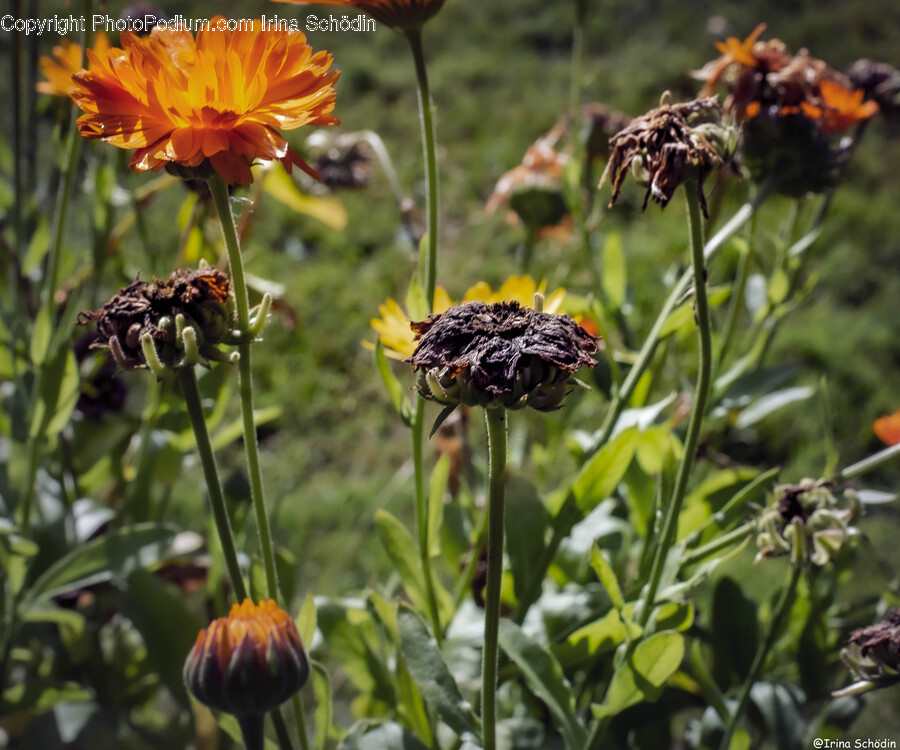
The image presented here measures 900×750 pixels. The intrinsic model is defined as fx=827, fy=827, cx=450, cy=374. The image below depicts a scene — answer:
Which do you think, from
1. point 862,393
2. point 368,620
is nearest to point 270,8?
point 862,393

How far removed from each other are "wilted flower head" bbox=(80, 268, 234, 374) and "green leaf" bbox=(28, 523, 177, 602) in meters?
0.33

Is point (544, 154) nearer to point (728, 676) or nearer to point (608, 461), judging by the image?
point (608, 461)

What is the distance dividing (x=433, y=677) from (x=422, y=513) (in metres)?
0.14

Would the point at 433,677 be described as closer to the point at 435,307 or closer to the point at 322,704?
the point at 322,704

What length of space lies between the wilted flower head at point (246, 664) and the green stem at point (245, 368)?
0.28 feet

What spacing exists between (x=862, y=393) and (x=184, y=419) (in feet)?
5.37

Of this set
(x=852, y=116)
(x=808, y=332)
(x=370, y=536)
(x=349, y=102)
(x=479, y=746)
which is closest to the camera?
(x=479, y=746)

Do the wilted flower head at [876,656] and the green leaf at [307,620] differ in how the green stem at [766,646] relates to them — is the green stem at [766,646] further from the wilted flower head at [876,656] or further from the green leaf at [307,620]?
the green leaf at [307,620]

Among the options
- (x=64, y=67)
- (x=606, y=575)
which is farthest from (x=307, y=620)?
(x=64, y=67)

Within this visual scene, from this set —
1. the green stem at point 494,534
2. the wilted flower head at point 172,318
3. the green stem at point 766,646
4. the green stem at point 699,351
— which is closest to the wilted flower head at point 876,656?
the green stem at point 766,646

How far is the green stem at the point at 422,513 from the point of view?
2.34ft

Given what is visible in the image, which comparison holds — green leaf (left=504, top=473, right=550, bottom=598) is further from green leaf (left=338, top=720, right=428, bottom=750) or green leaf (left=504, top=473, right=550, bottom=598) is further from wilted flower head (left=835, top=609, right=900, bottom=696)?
wilted flower head (left=835, top=609, right=900, bottom=696)

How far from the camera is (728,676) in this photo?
875 millimetres

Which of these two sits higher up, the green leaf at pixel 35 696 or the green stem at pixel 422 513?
the green stem at pixel 422 513
